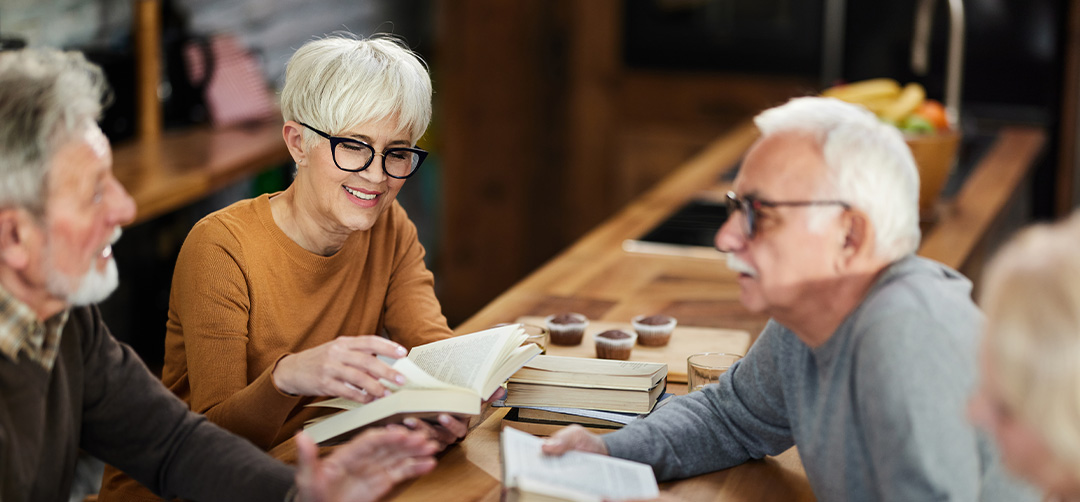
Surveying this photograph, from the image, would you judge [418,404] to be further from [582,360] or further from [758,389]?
[758,389]

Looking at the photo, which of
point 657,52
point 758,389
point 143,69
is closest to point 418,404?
point 758,389

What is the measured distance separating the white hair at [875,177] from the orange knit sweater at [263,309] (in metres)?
0.83

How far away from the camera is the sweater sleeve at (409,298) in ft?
6.43

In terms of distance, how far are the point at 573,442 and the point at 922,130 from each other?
1.95m

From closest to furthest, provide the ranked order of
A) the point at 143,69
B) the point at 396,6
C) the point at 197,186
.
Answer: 1. the point at 197,186
2. the point at 143,69
3. the point at 396,6

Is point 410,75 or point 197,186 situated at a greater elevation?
point 410,75

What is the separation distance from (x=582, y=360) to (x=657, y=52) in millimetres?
3516

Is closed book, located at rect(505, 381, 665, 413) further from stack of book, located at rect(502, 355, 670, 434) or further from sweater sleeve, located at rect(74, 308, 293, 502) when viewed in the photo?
sweater sleeve, located at rect(74, 308, 293, 502)

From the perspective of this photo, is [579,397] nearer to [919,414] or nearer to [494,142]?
[919,414]

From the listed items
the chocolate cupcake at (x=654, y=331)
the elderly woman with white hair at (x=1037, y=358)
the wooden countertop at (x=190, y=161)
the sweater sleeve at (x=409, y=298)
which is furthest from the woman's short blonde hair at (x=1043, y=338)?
the wooden countertop at (x=190, y=161)

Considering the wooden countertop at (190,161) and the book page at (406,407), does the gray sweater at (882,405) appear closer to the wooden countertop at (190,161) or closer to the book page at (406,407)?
the book page at (406,407)

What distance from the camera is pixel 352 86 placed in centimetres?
172

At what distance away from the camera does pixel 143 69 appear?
3.88 meters

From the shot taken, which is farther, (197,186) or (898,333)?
(197,186)
